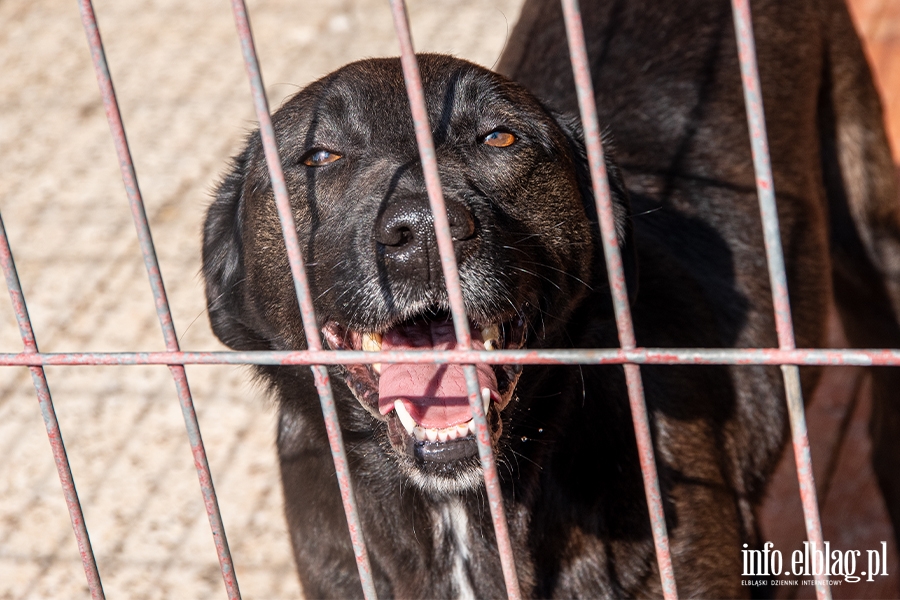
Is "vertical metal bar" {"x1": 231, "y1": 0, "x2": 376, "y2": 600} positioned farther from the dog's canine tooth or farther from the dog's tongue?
the dog's canine tooth

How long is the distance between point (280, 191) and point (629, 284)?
1.14 meters

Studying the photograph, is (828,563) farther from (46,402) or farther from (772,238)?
(46,402)

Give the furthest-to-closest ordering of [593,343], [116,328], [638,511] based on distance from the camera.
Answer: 1. [116,328]
2. [593,343]
3. [638,511]

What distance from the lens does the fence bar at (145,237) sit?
60.9 inches

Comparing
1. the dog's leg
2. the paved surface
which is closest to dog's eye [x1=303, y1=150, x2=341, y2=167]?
the paved surface

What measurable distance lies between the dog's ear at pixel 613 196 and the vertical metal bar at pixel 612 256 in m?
0.88

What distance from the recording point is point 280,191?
152 cm

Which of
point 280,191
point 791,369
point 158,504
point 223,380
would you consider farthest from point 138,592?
point 791,369

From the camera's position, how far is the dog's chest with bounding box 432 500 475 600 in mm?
2375

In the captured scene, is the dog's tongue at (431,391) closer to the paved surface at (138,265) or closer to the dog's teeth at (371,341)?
the dog's teeth at (371,341)

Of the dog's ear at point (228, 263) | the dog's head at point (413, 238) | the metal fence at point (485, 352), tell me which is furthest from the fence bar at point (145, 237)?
the dog's ear at point (228, 263)

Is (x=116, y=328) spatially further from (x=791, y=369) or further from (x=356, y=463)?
(x=791, y=369)

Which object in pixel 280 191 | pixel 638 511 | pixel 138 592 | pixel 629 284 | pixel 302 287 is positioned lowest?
pixel 138 592

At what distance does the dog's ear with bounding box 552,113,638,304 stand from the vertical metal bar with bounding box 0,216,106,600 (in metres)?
1.26
